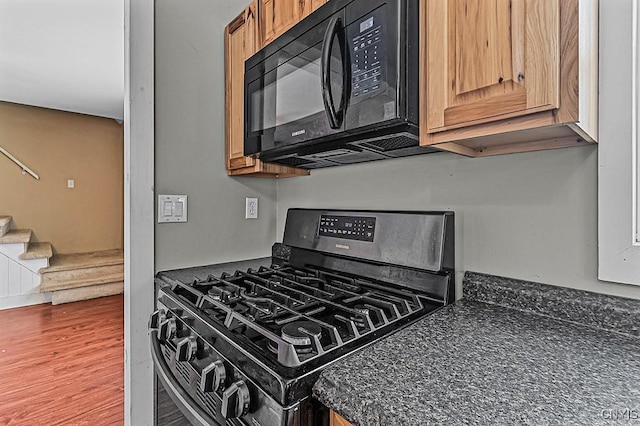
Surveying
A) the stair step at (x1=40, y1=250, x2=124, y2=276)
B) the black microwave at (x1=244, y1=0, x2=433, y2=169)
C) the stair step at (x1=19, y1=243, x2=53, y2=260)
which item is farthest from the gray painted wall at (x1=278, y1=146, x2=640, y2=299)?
the stair step at (x1=19, y1=243, x2=53, y2=260)

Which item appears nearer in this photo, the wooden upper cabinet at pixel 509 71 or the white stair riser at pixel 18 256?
the wooden upper cabinet at pixel 509 71

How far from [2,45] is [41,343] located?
2645 mm

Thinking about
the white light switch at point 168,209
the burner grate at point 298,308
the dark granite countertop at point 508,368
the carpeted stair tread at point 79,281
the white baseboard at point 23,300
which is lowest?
the white baseboard at point 23,300

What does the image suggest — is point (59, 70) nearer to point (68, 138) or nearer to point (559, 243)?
point (68, 138)

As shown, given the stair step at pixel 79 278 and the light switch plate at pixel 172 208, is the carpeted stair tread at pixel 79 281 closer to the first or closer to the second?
the stair step at pixel 79 278

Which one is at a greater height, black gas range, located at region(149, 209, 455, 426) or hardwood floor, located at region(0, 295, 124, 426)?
black gas range, located at region(149, 209, 455, 426)

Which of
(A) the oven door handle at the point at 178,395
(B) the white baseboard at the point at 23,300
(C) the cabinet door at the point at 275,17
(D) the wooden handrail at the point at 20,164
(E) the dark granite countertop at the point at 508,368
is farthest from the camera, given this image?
(D) the wooden handrail at the point at 20,164

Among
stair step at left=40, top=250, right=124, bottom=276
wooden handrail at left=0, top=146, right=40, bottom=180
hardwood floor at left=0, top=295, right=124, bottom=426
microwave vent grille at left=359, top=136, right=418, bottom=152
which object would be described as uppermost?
wooden handrail at left=0, top=146, right=40, bottom=180

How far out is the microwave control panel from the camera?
0.86m

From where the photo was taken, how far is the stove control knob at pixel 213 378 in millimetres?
692

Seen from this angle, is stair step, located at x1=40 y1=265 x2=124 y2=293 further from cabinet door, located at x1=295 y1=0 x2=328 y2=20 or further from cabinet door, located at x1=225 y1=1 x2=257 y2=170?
cabinet door, located at x1=295 y1=0 x2=328 y2=20

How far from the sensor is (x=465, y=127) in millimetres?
761

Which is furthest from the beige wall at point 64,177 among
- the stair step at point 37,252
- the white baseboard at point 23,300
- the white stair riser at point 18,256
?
the white baseboard at point 23,300

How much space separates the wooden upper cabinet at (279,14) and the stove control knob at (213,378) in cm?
106
